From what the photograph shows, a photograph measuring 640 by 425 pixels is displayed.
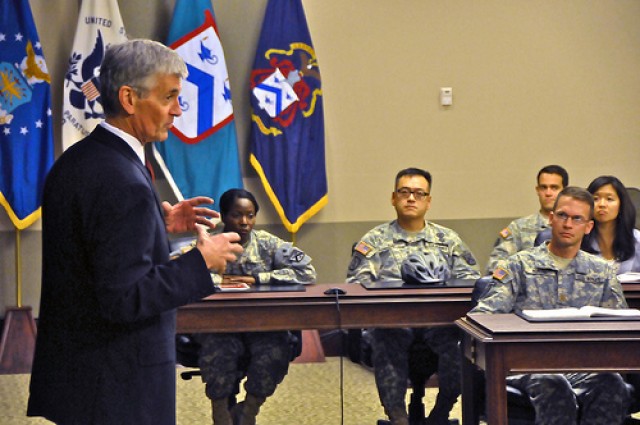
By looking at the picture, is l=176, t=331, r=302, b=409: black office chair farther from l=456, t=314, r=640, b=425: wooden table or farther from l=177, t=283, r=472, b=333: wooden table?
l=456, t=314, r=640, b=425: wooden table

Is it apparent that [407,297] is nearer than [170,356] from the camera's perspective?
No

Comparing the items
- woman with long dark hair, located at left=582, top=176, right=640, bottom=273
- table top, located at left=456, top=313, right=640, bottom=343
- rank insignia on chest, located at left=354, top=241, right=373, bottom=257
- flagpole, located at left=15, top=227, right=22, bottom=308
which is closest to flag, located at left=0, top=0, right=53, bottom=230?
flagpole, located at left=15, top=227, right=22, bottom=308

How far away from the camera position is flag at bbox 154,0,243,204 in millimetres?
6738

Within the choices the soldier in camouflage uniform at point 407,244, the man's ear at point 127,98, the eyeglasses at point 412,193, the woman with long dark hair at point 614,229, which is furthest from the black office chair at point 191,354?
the man's ear at point 127,98

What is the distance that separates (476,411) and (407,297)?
70 centimetres

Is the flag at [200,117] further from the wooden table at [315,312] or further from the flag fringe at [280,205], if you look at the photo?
the wooden table at [315,312]

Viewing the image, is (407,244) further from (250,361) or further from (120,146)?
(120,146)

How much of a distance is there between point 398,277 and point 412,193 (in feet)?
1.53

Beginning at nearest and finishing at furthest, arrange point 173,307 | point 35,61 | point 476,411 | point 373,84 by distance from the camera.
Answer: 1. point 173,307
2. point 476,411
3. point 35,61
4. point 373,84

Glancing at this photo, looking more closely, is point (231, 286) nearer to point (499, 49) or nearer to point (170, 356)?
point (170, 356)

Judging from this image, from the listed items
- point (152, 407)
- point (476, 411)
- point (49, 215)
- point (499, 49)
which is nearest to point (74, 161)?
point (49, 215)

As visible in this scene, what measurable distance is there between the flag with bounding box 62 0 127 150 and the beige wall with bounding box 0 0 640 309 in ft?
1.57

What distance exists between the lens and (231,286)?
4.51m

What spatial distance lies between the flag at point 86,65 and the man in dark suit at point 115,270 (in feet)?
15.5
